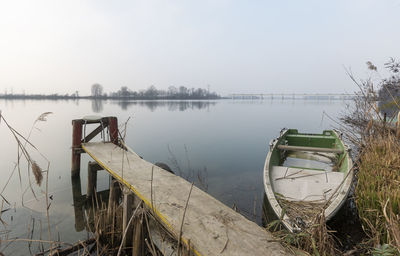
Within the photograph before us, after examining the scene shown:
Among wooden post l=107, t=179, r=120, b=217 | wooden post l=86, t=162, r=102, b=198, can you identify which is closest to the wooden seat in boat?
wooden post l=107, t=179, r=120, b=217

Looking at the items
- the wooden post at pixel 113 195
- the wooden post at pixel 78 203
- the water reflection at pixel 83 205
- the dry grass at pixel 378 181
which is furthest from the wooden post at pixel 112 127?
the dry grass at pixel 378 181

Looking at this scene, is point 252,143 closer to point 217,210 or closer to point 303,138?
point 303,138

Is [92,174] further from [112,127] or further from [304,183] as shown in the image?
[304,183]

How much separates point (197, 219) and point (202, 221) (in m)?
0.08

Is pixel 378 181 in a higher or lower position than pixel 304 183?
higher

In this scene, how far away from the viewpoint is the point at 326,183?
17.1ft

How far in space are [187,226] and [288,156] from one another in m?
7.61

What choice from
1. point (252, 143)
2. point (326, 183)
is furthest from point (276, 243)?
point (252, 143)

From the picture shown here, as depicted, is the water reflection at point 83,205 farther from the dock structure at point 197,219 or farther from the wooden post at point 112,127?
the dock structure at point 197,219

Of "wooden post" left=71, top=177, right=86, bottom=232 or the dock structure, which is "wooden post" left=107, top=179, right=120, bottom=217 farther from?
"wooden post" left=71, top=177, right=86, bottom=232

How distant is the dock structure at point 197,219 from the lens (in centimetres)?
222

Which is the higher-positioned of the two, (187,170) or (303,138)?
(303,138)

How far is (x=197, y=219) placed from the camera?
2727mm

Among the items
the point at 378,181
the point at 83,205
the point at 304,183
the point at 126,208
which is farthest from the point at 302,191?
the point at 83,205
